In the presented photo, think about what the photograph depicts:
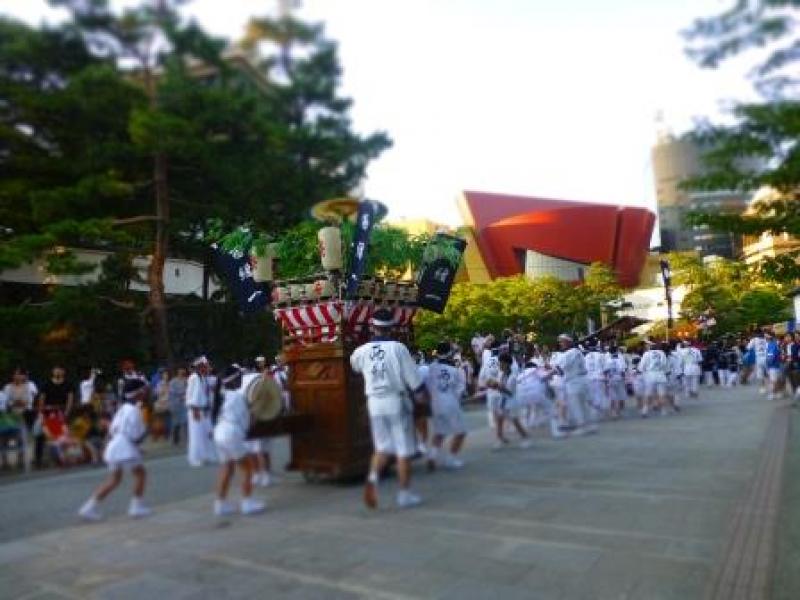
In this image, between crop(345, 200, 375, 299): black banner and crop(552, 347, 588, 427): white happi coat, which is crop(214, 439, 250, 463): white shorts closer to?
crop(345, 200, 375, 299): black banner

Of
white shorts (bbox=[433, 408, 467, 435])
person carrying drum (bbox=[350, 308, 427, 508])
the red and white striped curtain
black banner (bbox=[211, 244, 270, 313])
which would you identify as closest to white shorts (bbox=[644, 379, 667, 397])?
white shorts (bbox=[433, 408, 467, 435])

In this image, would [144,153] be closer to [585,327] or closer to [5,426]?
[5,426]

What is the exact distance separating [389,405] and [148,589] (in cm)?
264

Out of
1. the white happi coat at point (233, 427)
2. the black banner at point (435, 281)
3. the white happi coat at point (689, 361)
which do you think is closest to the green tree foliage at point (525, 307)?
the white happi coat at point (689, 361)

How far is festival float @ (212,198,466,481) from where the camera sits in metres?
8.16

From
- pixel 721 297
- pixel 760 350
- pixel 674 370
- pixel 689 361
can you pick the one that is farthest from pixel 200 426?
pixel 721 297

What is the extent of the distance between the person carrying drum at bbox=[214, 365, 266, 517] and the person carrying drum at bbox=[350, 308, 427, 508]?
1.11 metres

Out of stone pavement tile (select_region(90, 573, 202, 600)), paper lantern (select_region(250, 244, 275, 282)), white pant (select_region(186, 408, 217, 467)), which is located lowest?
A: stone pavement tile (select_region(90, 573, 202, 600))

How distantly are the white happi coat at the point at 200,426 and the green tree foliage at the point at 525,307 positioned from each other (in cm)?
2769

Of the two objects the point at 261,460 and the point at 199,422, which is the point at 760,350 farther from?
the point at 261,460

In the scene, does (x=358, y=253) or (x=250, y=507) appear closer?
(x=250, y=507)

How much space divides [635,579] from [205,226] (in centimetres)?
1640

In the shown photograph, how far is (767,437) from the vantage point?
10.5m

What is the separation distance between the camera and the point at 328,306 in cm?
862
